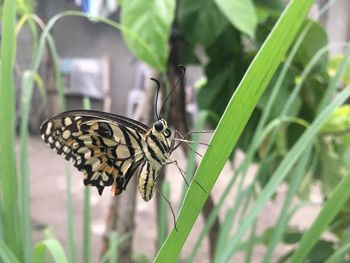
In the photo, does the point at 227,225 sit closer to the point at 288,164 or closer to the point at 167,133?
the point at 288,164

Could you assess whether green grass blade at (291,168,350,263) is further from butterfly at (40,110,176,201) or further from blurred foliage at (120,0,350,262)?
blurred foliage at (120,0,350,262)

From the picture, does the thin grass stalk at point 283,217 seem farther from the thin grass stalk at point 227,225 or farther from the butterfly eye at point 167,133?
the butterfly eye at point 167,133

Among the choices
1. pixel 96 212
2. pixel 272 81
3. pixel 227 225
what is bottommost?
pixel 96 212

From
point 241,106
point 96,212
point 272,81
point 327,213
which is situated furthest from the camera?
point 96,212

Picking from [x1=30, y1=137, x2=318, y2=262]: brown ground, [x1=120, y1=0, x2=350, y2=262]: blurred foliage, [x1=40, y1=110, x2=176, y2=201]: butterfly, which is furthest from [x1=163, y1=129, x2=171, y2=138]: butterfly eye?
[x1=30, y1=137, x2=318, y2=262]: brown ground

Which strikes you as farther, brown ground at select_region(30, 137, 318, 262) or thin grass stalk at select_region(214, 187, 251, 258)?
brown ground at select_region(30, 137, 318, 262)

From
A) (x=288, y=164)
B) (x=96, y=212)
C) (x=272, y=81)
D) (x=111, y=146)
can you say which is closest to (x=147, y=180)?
(x=111, y=146)

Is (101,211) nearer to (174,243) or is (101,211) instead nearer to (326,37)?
A: (326,37)

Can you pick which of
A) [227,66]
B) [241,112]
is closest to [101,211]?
[227,66]
